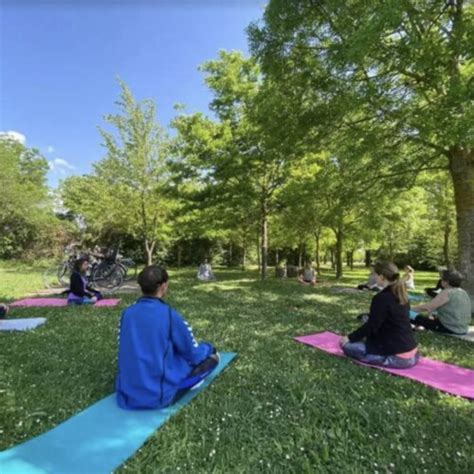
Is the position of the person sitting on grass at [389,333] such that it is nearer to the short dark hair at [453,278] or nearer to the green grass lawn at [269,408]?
the green grass lawn at [269,408]

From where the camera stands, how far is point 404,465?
231 cm

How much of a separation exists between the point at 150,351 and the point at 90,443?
770mm

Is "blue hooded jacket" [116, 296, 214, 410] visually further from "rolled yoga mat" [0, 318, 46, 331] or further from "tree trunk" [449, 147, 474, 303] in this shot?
"tree trunk" [449, 147, 474, 303]

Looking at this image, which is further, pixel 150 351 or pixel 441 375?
pixel 441 375

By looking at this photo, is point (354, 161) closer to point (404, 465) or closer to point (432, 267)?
point (404, 465)

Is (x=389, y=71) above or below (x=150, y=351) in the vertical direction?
above

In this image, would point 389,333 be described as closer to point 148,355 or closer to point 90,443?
point 148,355

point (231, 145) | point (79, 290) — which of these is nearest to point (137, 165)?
point (231, 145)

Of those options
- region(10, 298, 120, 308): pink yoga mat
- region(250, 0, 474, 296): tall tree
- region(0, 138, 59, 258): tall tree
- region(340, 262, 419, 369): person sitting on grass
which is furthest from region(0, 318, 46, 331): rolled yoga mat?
region(0, 138, 59, 258): tall tree

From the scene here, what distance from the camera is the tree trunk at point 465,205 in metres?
7.82

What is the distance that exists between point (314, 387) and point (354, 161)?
5.48 metres

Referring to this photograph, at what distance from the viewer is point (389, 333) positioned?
412 centimetres

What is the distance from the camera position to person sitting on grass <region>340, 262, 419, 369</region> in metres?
4.05

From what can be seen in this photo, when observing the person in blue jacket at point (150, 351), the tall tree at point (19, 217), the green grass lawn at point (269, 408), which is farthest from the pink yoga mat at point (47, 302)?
the tall tree at point (19, 217)
